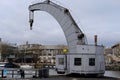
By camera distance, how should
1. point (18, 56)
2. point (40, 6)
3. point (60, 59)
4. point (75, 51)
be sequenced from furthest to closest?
point (18, 56)
point (40, 6)
point (60, 59)
point (75, 51)

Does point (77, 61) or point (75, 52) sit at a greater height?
point (75, 52)

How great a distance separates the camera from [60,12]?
2185 inches

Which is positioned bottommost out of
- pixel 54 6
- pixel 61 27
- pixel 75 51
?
pixel 75 51

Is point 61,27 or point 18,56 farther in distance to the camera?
point 18,56

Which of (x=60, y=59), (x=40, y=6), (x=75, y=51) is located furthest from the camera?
(x=40, y=6)

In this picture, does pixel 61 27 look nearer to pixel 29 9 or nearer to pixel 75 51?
pixel 75 51

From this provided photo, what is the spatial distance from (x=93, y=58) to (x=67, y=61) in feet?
14.6

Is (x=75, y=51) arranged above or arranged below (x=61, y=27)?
below

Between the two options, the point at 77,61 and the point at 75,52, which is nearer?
the point at 77,61

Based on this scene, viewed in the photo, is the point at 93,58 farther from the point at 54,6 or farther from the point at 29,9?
the point at 29,9

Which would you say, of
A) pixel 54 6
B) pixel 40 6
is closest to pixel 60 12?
pixel 54 6

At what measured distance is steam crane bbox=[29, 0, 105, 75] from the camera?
1965 inches

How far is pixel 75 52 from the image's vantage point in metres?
51.2

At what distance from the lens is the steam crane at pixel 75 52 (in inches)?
1965
